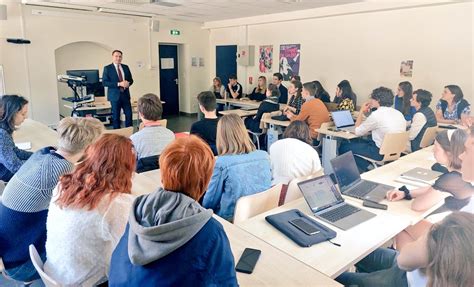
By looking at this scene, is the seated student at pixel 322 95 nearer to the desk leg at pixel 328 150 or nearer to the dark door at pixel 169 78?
the desk leg at pixel 328 150

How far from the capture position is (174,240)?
1.13 metres

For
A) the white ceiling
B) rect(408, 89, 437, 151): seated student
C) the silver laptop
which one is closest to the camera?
the silver laptop

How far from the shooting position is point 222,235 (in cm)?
123

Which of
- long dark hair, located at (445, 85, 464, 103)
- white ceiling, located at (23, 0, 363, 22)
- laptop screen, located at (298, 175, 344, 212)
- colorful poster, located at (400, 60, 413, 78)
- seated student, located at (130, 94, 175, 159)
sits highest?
white ceiling, located at (23, 0, 363, 22)

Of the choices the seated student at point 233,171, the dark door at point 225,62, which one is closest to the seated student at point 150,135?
the seated student at point 233,171

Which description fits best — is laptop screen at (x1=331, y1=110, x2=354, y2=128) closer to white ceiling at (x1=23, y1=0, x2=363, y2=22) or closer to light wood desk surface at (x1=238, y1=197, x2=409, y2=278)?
white ceiling at (x1=23, y1=0, x2=363, y2=22)

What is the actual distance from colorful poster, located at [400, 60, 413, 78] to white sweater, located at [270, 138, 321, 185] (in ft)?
15.3

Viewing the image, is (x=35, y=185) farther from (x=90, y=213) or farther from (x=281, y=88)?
(x=281, y=88)

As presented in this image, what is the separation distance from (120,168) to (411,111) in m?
5.31

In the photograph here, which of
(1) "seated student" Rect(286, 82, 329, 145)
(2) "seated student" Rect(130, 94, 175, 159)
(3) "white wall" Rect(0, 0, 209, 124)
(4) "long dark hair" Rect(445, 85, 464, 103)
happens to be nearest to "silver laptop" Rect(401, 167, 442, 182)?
(2) "seated student" Rect(130, 94, 175, 159)

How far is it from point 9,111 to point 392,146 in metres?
3.95

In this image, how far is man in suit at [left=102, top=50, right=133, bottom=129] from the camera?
21.6 ft

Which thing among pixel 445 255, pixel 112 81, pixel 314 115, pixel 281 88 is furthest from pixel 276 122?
pixel 445 255

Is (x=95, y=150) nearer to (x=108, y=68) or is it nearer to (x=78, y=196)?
(x=78, y=196)
